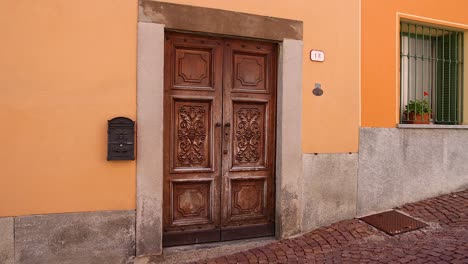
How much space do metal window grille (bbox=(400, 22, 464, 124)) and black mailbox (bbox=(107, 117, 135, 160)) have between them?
13.9 feet

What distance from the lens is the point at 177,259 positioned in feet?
13.8

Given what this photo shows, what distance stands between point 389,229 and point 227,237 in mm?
2096

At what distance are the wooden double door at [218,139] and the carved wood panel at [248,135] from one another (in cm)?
1

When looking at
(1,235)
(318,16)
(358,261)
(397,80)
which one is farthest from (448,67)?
(1,235)

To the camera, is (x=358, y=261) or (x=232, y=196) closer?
(x=358, y=261)

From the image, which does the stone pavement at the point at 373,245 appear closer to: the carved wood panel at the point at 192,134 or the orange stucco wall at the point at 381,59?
the carved wood panel at the point at 192,134

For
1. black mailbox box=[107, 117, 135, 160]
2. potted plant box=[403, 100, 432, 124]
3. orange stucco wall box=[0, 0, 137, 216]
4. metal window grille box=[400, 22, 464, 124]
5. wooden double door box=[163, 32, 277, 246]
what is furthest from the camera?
metal window grille box=[400, 22, 464, 124]

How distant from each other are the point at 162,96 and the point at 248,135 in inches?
48.2

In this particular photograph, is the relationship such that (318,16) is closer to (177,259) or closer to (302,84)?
(302,84)

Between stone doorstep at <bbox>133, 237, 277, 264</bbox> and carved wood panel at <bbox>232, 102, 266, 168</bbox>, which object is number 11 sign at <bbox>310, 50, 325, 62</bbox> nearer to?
carved wood panel at <bbox>232, 102, 266, 168</bbox>

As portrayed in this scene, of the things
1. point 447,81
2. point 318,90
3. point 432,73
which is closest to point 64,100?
point 318,90

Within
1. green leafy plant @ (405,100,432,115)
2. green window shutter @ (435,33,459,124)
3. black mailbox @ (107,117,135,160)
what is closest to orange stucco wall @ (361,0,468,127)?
green leafy plant @ (405,100,432,115)

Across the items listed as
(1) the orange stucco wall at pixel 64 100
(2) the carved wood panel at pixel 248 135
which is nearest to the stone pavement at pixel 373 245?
(2) the carved wood panel at pixel 248 135

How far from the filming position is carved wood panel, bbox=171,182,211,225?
14.6 feet
